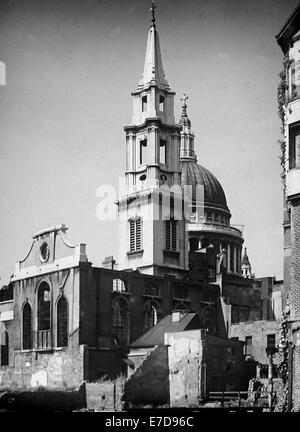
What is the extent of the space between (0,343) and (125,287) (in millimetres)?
7036

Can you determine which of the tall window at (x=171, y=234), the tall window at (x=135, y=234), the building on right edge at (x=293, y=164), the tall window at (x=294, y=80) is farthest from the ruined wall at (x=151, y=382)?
the tall window at (x=294, y=80)

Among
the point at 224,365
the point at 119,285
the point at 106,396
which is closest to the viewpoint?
the point at 106,396

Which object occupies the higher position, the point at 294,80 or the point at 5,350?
the point at 294,80

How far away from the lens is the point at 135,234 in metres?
42.3

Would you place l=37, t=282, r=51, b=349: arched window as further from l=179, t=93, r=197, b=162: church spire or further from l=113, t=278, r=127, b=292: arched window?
l=179, t=93, r=197, b=162: church spire

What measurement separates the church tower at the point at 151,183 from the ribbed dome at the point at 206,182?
8093 mm

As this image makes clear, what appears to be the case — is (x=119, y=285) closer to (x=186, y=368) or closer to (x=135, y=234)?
(x=135, y=234)

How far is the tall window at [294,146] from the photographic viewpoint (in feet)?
74.6

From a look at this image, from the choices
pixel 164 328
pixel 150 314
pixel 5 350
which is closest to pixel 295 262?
pixel 164 328

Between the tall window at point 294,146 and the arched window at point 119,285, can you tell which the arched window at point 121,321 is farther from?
the tall window at point 294,146

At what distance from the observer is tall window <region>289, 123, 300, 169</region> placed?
74.6ft

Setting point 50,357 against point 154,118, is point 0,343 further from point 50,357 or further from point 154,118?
point 154,118

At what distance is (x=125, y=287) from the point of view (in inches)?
1517

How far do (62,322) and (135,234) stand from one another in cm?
708
